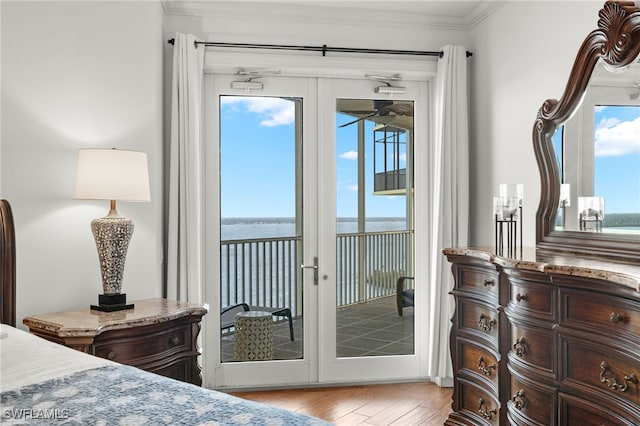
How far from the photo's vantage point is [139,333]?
8.73 feet

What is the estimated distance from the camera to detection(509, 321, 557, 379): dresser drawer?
2230mm

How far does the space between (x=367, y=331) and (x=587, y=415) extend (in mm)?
2262

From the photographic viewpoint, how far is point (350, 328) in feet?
13.8

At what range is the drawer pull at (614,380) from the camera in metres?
1.81

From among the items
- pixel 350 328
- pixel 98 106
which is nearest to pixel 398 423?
pixel 350 328

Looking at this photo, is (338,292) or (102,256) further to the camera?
(338,292)

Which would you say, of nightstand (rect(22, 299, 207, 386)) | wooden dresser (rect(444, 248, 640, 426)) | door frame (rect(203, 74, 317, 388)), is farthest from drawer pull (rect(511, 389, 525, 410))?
door frame (rect(203, 74, 317, 388))

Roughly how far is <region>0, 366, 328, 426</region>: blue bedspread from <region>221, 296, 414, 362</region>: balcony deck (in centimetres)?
266

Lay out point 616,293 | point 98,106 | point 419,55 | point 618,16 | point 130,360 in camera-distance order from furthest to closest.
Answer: point 419,55 < point 98,106 < point 130,360 < point 618,16 < point 616,293

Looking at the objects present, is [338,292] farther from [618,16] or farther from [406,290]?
A: [618,16]

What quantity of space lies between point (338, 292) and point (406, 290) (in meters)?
0.53

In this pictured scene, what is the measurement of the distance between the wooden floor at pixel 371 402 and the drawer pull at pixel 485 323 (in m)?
0.89

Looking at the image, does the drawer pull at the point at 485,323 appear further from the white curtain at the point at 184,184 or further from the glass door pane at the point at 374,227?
the white curtain at the point at 184,184

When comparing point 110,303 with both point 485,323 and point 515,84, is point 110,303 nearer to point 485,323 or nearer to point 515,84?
point 485,323
